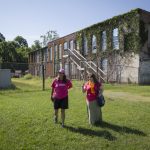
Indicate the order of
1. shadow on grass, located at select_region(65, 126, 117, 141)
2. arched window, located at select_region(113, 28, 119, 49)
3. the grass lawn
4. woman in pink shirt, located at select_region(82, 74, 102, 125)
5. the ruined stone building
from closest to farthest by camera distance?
the grass lawn, shadow on grass, located at select_region(65, 126, 117, 141), woman in pink shirt, located at select_region(82, 74, 102, 125), the ruined stone building, arched window, located at select_region(113, 28, 119, 49)

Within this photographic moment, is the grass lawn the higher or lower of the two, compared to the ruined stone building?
lower

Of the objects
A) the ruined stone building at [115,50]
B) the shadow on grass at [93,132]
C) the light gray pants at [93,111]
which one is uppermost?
the ruined stone building at [115,50]

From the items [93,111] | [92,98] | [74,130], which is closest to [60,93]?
[92,98]

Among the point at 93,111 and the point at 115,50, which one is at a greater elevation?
the point at 115,50

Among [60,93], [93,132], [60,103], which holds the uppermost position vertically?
[60,93]

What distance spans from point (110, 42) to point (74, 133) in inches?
996

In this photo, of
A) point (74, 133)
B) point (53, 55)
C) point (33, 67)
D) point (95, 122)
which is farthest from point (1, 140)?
point (33, 67)

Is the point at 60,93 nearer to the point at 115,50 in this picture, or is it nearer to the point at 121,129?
the point at 121,129

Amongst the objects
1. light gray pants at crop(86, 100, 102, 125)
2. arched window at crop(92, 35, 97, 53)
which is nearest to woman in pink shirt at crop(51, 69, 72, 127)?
light gray pants at crop(86, 100, 102, 125)

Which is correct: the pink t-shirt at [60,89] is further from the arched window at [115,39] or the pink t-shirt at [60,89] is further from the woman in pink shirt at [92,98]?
the arched window at [115,39]

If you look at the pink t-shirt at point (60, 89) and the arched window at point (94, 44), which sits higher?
the arched window at point (94, 44)

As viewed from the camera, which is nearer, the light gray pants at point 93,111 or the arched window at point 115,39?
the light gray pants at point 93,111

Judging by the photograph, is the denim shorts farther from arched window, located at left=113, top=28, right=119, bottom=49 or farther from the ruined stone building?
arched window, located at left=113, top=28, right=119, bottom=49

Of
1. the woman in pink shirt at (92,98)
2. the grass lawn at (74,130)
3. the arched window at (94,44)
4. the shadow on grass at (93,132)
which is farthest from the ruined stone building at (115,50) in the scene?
the shadow on grass at (93,132)
